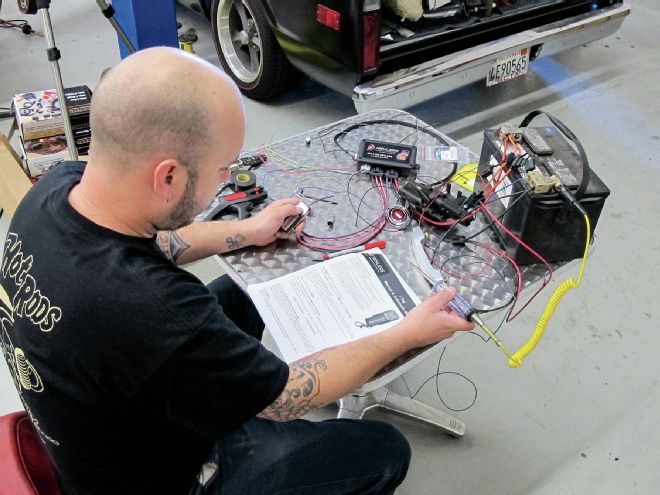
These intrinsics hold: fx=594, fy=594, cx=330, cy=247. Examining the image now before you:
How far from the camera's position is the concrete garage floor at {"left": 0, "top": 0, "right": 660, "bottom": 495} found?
185cm

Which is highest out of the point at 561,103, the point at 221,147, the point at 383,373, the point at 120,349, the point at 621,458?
the point at 221,147

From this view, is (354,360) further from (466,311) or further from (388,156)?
(388,156)

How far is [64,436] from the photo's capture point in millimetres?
994

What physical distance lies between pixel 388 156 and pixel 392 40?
140 centimetres

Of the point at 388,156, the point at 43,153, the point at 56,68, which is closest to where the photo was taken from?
the point at 388,156

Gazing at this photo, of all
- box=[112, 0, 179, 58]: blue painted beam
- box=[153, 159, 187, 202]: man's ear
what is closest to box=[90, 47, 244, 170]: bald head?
box=[153, 159, 187, 202]: man's ear

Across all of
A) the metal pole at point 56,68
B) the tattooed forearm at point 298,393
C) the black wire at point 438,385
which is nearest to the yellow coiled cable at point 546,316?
the tattooed forearm at point 298,393

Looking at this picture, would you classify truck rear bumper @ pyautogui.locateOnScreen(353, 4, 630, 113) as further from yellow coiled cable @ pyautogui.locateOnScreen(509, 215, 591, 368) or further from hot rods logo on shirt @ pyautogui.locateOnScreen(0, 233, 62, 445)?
hot rods logo on shirt @ pyautogui.locateOnScreen(0, 233, 62, 445)

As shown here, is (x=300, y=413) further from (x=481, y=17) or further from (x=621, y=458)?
(x=481, y=17)

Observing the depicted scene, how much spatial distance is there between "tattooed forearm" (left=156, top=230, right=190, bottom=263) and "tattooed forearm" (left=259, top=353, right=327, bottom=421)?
0.46m

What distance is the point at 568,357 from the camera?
217 centimetres

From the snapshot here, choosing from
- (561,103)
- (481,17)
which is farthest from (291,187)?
(561,103)

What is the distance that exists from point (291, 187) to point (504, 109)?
7.46ft

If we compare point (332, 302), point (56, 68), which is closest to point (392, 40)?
point (56, 68)
